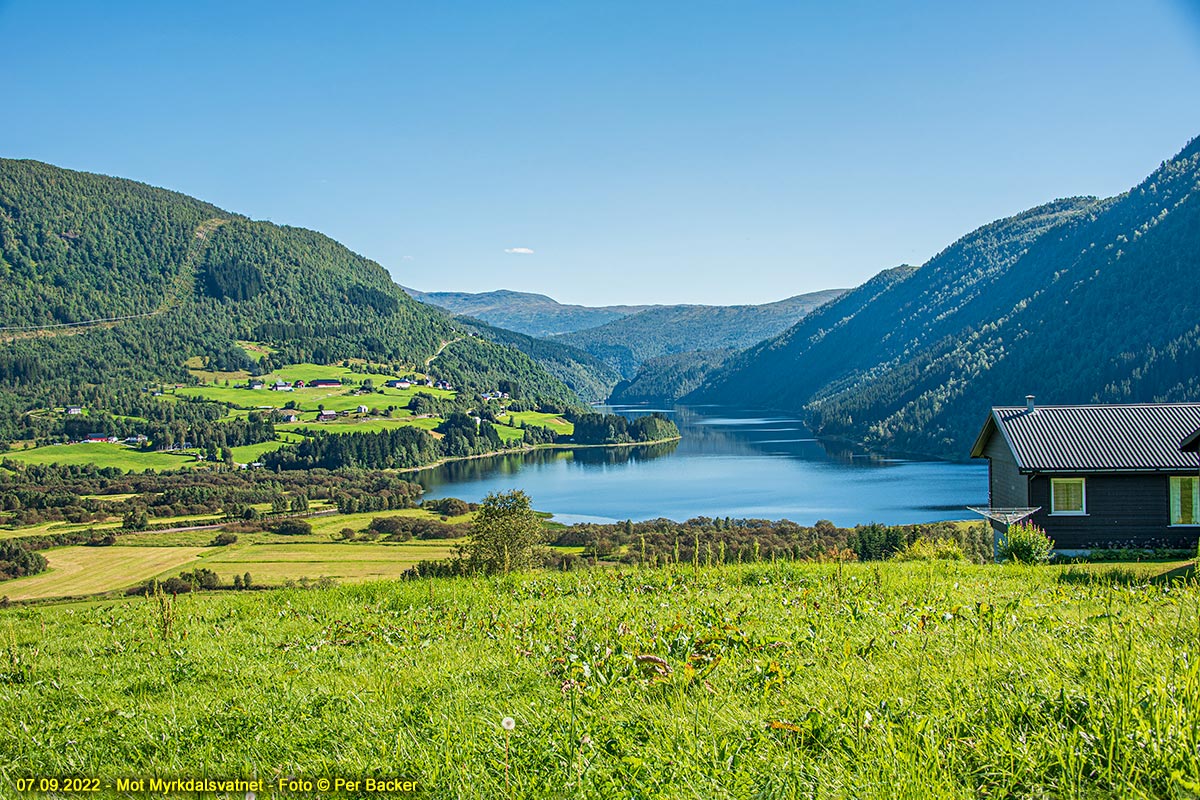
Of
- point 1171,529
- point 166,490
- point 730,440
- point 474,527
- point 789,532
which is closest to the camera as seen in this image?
point 474,527

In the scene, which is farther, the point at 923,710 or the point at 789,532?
the point at 789,532

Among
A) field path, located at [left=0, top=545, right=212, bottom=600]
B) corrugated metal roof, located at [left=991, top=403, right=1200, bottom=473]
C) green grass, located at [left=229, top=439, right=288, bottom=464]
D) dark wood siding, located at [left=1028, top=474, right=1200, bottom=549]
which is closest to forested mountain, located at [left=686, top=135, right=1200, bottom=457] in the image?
green grass, located at [left=229, top=439, right=288, bottom=464]

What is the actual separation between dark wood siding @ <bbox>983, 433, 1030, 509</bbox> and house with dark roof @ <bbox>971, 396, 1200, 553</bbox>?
0.22 feet

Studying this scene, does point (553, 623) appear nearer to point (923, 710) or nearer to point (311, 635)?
point (311, 635)

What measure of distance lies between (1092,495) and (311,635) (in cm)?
2194

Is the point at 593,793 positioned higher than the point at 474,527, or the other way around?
the point at 593,793

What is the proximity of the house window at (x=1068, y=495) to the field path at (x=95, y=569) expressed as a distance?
3667cm

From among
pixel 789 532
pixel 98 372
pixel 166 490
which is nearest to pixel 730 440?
pixel 166 490

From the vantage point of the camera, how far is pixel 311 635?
8305mm

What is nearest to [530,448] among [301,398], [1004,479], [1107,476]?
[301,398]

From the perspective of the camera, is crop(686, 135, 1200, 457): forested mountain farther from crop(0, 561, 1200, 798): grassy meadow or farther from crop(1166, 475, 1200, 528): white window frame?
crop(0, 561, 1200, 798): grassy meadow

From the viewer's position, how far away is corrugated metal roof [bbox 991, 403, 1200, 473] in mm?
23281

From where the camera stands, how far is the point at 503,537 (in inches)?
671

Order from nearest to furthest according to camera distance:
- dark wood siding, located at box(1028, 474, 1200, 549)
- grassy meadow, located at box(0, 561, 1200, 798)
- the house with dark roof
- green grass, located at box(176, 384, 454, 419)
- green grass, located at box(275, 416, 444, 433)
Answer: grassy meadow, located at box(0, 561, 1200, 798), the house with dark roof, dark wood siding, located at box(1028, 474, 1200, 549), green grass, located at box(275, 416, 444, 433), green grass, located at box(176, 384, 454, 419)
